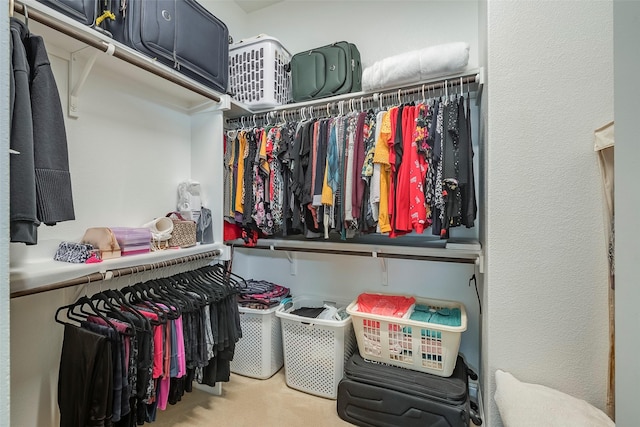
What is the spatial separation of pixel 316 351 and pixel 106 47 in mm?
1894

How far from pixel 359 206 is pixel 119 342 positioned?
50.1 inches

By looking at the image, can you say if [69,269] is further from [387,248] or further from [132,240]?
[387,248]

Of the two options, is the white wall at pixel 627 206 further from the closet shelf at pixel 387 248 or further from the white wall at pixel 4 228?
the closet shelf at pixel 387 248

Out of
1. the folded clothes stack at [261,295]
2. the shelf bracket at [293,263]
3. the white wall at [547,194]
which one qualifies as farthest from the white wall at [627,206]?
the shelf bracket at [293,263]

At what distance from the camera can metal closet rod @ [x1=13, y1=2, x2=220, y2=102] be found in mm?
1067

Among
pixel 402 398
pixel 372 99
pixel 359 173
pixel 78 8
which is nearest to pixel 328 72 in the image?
pixel 372 99

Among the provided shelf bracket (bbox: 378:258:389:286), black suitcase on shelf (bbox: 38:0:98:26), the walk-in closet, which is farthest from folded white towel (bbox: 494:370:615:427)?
black suitcase on shelf (bbox: 38:0:98:26)

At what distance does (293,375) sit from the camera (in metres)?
1.89

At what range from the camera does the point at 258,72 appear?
2.05 metres

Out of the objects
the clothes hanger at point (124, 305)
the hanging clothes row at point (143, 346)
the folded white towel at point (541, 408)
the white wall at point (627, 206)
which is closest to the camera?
the white wall at point (627, 206)

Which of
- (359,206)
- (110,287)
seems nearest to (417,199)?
(359,206)

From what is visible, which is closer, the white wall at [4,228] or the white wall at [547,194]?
the white wall at [4,228]

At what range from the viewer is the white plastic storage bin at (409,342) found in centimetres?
155

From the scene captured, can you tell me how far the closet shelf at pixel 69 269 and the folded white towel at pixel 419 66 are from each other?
148 centimetres
